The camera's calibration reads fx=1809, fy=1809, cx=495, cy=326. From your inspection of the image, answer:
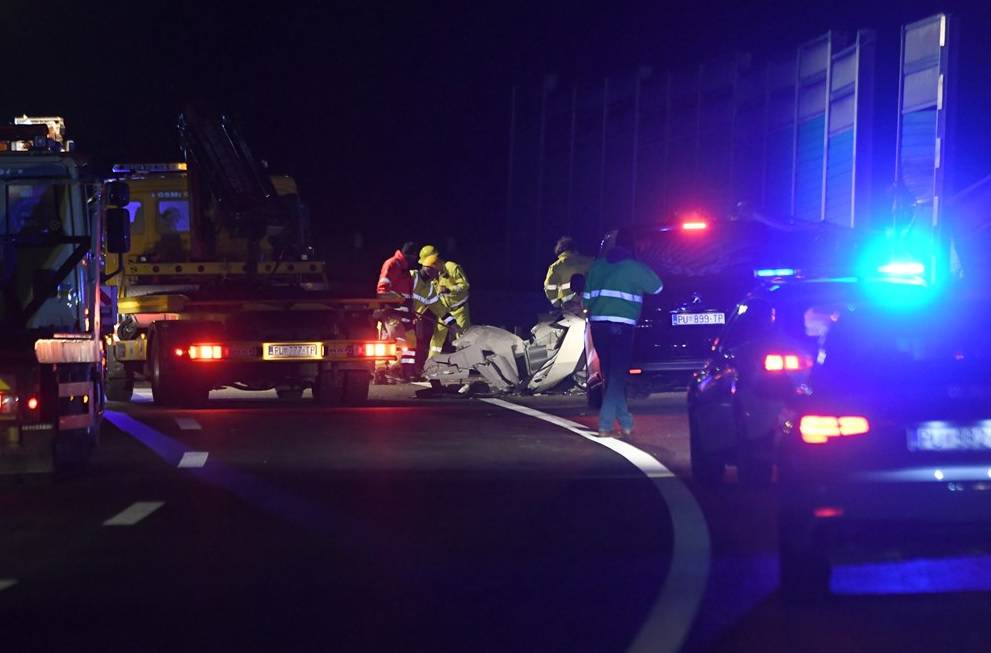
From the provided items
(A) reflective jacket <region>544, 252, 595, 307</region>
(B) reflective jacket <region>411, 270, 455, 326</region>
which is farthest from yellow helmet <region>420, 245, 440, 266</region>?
(A) reflective jacket <region>544, 252, 595, 307</region>

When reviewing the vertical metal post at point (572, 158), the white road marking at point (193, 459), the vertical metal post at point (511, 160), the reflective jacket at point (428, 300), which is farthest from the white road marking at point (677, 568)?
the vertical metal post at point (511, 160)

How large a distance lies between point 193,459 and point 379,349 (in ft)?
23.1

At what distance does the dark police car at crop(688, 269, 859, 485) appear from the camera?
35.1ft

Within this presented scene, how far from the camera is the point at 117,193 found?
1487 centimetres

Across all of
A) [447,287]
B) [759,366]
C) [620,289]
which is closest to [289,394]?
[447,287]

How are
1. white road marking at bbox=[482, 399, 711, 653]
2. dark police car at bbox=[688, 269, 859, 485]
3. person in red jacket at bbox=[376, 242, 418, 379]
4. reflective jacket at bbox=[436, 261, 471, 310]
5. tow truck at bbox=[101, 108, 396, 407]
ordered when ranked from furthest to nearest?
reflective jacket at bbox=[436, 261, 471, 310], person in red jacket at bbox=[376, 242, 418, 379], tow truck at bbox=[101, 108, 396, 407], dark police car at bbox=[688, 269, 859, 485], white road marking at bbox=[482, 399, 711, 653]

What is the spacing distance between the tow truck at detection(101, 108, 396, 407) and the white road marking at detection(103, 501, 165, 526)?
825 centimetres

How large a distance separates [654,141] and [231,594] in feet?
120

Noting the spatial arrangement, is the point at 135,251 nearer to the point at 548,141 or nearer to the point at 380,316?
the point at 380,316

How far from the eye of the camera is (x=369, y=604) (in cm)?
805

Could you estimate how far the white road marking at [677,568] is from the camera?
23.9 ft

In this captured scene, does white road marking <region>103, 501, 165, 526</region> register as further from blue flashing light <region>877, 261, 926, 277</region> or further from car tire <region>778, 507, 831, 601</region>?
blue flashing light <region>877, 261, 926, 277</region>

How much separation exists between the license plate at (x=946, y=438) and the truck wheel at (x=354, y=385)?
554 inches

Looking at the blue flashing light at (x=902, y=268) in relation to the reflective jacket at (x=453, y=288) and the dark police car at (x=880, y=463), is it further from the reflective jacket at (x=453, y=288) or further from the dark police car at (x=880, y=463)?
the reflective jacket at (x=453, y=288)
